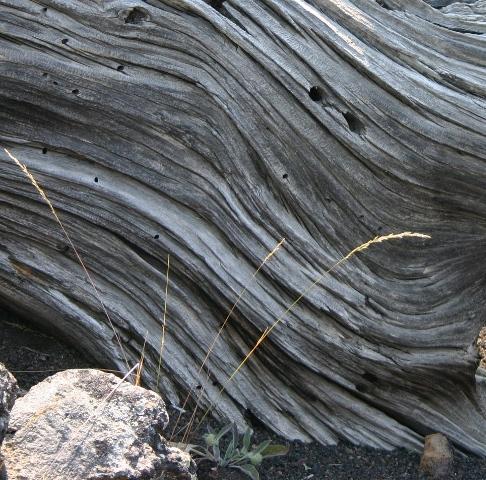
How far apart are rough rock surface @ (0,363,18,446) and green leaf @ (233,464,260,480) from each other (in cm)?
141

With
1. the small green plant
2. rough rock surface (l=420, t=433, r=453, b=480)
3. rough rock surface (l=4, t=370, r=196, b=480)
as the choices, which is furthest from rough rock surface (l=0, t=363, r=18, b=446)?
rough rock surface (l=420, t=433, r=453, b=480)

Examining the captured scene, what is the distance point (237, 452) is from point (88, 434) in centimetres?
130

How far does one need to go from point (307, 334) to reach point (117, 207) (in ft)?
3.60

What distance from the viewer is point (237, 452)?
3785 millimetres

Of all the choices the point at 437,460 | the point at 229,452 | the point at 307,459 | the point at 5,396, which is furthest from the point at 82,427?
the point at 437,460

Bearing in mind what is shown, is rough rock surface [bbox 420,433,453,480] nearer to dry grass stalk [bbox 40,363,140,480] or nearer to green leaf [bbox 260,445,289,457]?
green leaf [bbox 260,445,289,457]

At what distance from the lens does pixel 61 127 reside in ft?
13.7

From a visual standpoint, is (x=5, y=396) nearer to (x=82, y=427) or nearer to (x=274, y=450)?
(x=82, y=427)

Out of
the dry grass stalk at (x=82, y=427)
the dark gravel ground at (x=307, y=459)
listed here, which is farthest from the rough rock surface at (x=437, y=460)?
the dry grass stalk at (x=82, y=427)

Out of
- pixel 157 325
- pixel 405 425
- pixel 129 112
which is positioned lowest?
pixel 157 325

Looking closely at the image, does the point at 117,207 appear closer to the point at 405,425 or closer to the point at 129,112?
the point at 129,112

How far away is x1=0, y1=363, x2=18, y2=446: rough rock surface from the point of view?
242 centimetres

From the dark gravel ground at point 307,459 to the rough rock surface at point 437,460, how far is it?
0.14 ft

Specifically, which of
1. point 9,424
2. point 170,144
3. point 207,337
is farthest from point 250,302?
point 9,424
